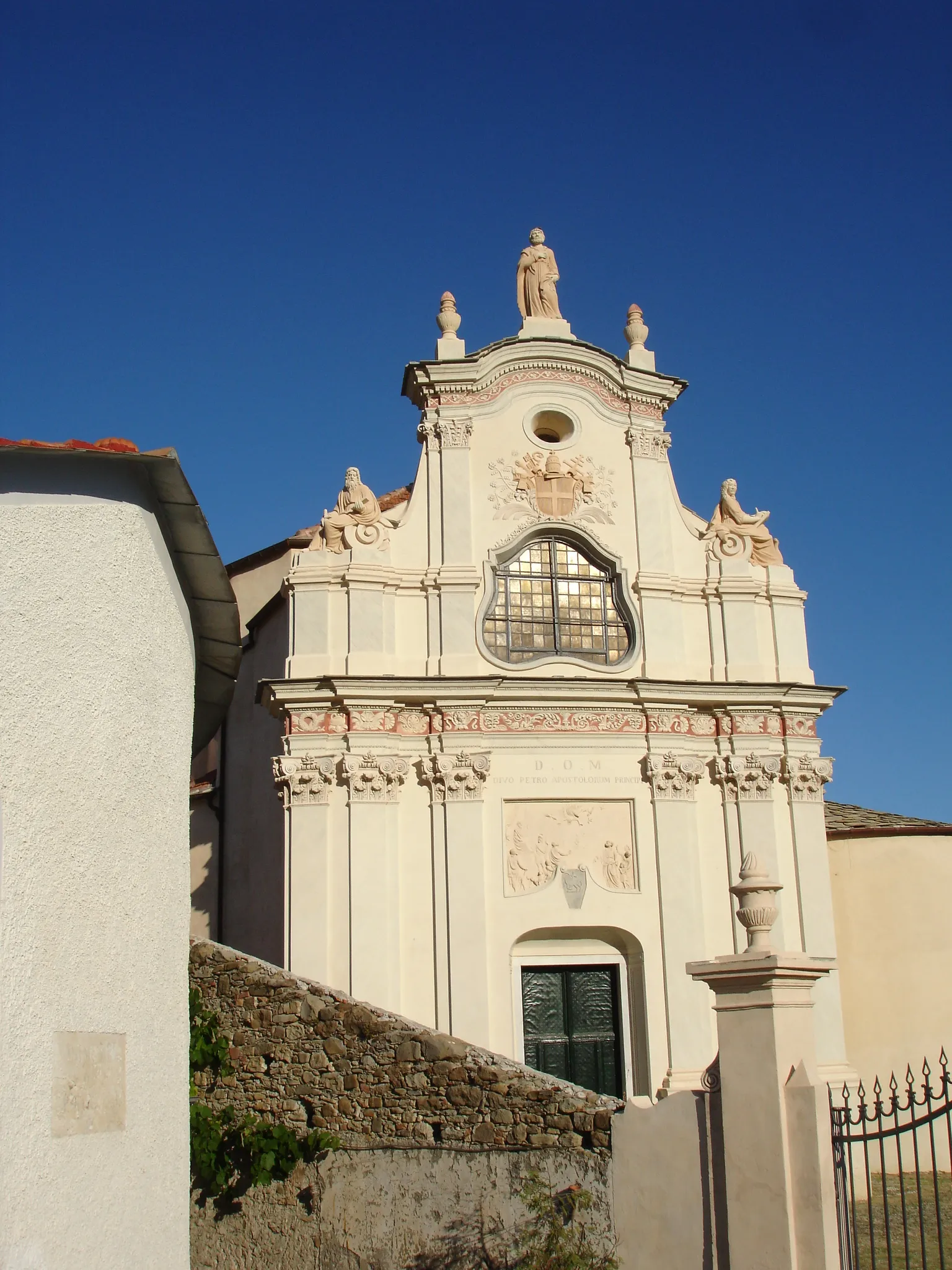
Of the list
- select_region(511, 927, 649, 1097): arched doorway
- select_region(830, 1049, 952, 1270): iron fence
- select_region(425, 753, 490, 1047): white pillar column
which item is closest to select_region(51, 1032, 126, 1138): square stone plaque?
select_region(830, 1049, 952, 1270): iron fence

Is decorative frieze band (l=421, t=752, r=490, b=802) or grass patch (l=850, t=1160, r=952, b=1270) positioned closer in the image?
grass patch (l=850, t=1160, r=952, b=1270)

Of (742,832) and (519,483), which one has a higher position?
(519,483)

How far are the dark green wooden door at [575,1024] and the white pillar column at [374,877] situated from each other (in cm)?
189

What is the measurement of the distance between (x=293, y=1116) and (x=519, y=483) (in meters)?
10.7

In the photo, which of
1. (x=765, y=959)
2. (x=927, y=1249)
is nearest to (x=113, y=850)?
(x=765, y=959)

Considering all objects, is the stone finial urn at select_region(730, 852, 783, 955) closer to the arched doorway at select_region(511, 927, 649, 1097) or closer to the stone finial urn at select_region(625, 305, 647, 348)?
the arched doorway at select_region(511, 927, 649, 1097)

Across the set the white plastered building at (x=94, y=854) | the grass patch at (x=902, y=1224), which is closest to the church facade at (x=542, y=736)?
the grass patch at (x=902, y=1224)

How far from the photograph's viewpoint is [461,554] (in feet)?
62.2

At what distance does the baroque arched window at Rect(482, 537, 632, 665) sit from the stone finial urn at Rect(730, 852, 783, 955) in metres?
9.07

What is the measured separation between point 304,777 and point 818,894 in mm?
7386

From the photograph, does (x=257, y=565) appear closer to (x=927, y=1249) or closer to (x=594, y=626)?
(x=594, y=626)

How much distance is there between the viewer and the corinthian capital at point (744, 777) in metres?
18.6

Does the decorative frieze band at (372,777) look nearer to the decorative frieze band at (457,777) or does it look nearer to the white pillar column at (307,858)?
the white pillar column at (307,858)

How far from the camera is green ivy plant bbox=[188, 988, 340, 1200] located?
10.9 meters
